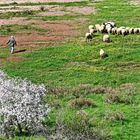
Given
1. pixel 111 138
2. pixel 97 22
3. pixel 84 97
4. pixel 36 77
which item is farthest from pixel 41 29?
pixel 111 138

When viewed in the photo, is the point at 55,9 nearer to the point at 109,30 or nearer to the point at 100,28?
the point at 100,28

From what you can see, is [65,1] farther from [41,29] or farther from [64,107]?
[64,107]

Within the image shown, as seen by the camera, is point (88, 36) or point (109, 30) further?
point (109, 30)

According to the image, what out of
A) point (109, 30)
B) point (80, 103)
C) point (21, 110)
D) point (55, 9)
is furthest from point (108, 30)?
point (21, 110)

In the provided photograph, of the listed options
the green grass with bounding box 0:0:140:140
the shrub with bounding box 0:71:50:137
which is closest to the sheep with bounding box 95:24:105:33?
the green grass with bounding box 0:0:140:140

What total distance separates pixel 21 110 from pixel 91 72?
15650 millimetres

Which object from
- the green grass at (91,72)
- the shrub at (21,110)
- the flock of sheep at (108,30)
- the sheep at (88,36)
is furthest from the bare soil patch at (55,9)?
the shrub at (21,110)

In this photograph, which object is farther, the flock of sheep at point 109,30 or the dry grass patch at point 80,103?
the flock of sheep at point 109,30

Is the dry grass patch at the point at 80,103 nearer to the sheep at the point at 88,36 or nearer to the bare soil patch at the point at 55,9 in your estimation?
the sheep at the point at 88,36

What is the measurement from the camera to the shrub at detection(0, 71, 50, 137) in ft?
90.4

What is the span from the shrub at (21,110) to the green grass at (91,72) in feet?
6.03

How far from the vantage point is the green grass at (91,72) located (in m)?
30.5

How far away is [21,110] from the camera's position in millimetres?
27500

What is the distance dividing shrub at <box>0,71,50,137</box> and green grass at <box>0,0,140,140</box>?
72.4 inches
